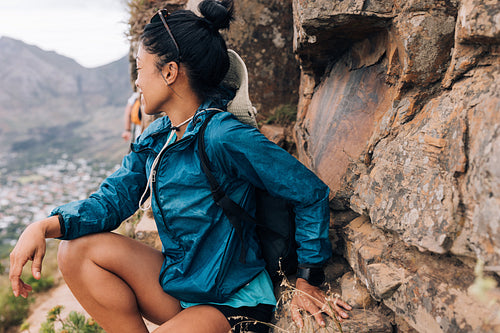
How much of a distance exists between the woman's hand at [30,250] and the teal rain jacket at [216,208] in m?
0.07

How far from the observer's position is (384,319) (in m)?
1.59

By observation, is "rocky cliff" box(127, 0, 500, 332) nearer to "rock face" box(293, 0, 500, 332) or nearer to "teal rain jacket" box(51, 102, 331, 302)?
"rock face" box(293, 0, 500, 332)

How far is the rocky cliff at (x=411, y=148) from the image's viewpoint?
3.84ft

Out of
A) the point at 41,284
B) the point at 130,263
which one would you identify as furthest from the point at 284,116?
the point at 41,284

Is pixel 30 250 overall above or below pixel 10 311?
above

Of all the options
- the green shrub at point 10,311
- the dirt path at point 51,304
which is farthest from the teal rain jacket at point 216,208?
the green shrub at point 10,311

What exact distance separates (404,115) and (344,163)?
49 centimetres

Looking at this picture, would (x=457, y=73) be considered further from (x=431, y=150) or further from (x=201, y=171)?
(x=201, y=171)

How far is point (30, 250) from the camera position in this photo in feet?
5.76

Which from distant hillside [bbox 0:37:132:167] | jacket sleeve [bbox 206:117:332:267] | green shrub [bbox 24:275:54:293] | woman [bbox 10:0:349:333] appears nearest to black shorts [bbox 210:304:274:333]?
woman [bbox 10:0:349:333]

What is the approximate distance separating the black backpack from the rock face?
35cm

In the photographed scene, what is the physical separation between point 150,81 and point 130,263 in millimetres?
1057

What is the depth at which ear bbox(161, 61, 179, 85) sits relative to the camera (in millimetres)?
1836

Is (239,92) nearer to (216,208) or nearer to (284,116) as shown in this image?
(216,208)
